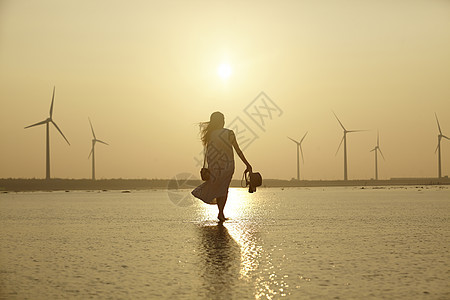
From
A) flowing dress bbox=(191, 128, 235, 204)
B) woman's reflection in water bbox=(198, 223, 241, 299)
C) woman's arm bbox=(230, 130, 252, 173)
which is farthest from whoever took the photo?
flowing dress bbox=(191, 128, 235, 204)

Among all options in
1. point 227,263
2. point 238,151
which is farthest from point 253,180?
point 227,263

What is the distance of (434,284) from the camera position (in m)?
6.25

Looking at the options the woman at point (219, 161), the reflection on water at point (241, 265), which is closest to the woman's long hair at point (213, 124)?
the woman at point (219, 161)

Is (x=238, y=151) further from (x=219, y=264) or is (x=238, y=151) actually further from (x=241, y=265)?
(x=241, y=265)

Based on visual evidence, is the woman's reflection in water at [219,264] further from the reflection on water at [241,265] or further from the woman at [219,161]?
the woman at [219,161]

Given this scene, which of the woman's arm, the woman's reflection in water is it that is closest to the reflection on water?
the woman's reflection in water

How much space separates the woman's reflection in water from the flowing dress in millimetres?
2142

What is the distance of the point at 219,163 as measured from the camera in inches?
558

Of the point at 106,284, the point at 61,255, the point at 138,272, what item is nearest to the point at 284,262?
the point at 138,272

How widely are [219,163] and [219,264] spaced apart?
6508 mm

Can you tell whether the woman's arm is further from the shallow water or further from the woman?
the shallow water

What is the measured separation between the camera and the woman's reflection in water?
5.98m

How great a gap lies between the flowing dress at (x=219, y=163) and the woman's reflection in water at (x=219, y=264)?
7.03 feet

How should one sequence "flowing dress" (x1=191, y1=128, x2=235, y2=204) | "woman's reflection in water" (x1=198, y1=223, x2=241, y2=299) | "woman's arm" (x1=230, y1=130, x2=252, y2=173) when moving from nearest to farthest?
"woman's reflection in water" (x1=198, y1=223, x2=241, y2=299) < "woman's arm" (x1=230, y1=130, x2=252, y2=173) < "flowing dress" (x1=191, y1=128, x2=235, y2=204)
